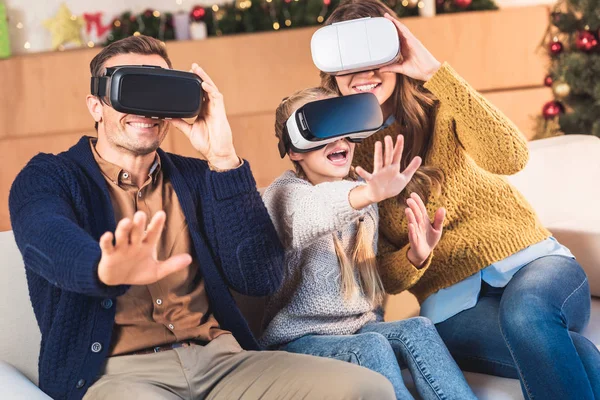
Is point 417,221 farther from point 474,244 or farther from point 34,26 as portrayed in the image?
point 34,26

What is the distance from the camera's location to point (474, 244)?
A: 1879 mm

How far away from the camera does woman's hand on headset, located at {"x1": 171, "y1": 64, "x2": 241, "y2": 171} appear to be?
162 cm

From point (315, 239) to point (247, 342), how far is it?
259 mm

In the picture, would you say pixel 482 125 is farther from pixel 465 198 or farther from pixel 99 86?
pixel 99 86

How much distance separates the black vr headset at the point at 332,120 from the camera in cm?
166

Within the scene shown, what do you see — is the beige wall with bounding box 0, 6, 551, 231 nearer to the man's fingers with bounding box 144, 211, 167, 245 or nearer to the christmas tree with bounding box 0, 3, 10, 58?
the christmas tree with bounding box 0, 3, 10, 58

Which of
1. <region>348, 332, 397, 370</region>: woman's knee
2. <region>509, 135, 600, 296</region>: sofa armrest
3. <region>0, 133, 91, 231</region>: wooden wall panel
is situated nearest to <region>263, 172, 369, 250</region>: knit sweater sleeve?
<region>348, 332, 397, 370</region>: woman's knee

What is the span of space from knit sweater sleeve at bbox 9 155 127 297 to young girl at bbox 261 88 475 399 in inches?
17.6

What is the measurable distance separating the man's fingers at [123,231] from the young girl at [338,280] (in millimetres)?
487

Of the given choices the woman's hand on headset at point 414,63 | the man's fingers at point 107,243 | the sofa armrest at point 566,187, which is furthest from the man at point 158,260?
the sofa armrest at point 566,187

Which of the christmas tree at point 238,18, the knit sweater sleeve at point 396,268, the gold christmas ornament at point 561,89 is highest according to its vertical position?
the christmas tree at point 238,18

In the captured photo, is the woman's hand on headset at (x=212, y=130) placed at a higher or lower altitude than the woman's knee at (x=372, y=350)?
higher

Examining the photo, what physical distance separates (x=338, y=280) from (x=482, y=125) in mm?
475

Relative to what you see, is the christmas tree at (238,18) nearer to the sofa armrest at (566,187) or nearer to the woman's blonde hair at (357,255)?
the sofa armrest at (566,187)
